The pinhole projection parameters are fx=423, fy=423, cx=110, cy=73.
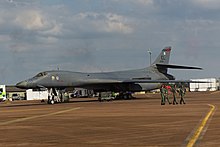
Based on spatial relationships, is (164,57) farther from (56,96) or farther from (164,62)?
(56,96)

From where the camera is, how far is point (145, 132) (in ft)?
44.7

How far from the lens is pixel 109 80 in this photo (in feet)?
174

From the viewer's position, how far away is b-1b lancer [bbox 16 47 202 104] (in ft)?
150

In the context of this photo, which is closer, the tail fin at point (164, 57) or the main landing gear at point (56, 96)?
the main landing gear at point (56, 96)

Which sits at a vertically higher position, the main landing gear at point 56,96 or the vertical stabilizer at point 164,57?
the vertical stabilizer at point 164,57

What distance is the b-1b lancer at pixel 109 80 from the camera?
150 feet

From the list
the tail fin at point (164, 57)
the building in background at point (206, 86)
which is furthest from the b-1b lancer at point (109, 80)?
the building in background at point (206, 86)

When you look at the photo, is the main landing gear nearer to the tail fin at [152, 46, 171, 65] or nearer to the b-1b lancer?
the b-1b lancer

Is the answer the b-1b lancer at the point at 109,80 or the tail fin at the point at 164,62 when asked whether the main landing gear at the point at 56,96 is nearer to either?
the b-1b lancer at the point at 109,80

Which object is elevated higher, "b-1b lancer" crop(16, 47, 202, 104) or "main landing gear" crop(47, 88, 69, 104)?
"b-1b lancer" crop(16, 47, 202, 104)

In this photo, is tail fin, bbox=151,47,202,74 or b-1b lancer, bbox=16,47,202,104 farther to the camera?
tail fin, bbox=151,47,202,74

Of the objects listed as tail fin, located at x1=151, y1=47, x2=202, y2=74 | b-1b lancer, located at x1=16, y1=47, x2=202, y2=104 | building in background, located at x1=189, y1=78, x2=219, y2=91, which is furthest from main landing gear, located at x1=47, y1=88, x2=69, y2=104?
building in background, located at x1=189, y1=78, x2=219, y2=91

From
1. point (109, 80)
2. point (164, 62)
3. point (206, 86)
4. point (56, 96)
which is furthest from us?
point (206, 86)

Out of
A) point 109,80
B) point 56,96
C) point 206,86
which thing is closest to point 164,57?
point 109,80
